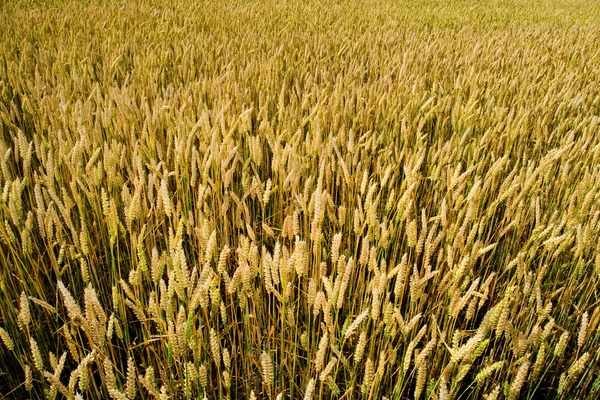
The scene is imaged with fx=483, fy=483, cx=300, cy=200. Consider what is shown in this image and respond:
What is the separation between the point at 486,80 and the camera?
2277 mm

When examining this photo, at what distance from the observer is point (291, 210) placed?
3.82 ft

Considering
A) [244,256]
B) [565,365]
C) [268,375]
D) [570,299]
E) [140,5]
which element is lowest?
[565,365]

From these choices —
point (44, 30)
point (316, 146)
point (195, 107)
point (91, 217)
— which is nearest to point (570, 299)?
point (316, 146)

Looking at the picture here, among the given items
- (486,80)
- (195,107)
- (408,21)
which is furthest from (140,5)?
(486,80)

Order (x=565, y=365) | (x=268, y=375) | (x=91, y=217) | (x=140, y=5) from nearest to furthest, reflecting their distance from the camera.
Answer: (x=268, y=375), (x=565, y=365), (x=91, y=217), (x=140, y=5)

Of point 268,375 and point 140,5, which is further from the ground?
Result: point 140,5

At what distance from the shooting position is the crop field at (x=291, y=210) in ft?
2.44

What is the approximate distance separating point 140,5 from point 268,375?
418 centimetres

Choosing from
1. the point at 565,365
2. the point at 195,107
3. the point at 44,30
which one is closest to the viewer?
the point at 565,365

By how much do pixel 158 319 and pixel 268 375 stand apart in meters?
0.19

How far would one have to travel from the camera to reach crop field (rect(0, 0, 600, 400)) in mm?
745

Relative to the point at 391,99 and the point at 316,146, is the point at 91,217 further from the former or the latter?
the point at 391,99

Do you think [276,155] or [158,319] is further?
[276,155]

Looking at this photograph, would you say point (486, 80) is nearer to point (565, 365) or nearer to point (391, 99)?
point (391, 99)
